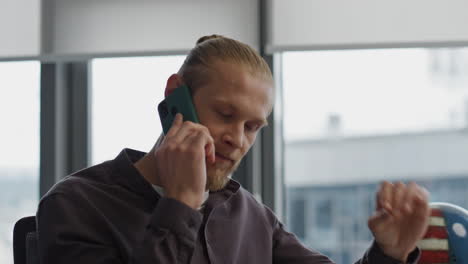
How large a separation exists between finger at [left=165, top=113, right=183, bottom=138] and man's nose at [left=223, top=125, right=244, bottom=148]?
3.7 inches

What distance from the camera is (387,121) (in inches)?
123

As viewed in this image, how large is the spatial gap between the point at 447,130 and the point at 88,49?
64.3 inches

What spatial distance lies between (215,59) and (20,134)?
2.18 metres

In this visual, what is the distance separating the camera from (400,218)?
4.34 ft

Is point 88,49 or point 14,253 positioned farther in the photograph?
point 88,49

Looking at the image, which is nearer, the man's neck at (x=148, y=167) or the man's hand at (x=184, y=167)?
→ the man's hand at (x=184, y=167)

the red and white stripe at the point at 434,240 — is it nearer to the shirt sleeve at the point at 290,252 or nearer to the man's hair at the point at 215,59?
the shirt sleeve at the point at 290,252

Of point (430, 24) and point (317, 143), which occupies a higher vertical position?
point (430, 24)

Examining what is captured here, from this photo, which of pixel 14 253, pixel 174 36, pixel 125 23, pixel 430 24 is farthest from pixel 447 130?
pixel 14 253

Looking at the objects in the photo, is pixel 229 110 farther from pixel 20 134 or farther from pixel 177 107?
pixel 20 134

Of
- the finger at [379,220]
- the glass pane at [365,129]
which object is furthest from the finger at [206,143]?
the glass pane at [365,129]

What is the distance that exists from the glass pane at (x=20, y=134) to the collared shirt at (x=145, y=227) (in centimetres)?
196

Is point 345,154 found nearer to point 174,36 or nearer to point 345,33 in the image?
point 345,33

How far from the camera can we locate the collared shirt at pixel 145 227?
3.93ft
